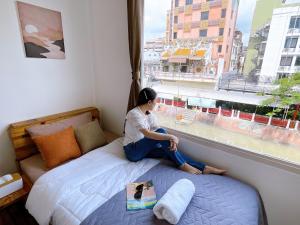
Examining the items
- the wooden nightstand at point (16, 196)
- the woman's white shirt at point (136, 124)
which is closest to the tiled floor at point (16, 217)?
the wooden nightstand at point (16, 196)

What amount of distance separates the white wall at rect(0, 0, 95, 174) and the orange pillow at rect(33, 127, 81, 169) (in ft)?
1.53

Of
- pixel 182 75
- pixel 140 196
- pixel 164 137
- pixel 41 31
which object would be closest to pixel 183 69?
pixel 182 75

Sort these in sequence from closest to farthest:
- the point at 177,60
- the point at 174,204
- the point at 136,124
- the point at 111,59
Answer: the point at 174,204
the point at 136,124
the point at 177,60
the point at 111,59

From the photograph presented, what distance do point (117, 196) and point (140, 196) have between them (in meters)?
0.16

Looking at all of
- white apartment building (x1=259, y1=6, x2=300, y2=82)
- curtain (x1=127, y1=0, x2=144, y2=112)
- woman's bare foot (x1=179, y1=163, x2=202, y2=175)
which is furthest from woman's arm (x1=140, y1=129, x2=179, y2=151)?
white apartment building (x1=259, y1=6, x2=300, y2=82)

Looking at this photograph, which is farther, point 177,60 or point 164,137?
point 177,60

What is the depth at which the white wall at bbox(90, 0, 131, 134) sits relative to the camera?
205cm

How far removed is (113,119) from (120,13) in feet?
4.55

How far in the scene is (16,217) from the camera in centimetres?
154

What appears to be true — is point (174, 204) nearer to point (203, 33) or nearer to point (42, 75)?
point (203, 33)

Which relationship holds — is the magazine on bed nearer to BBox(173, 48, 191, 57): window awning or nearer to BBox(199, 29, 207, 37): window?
BBox(173, 48, 191, 57): window awning

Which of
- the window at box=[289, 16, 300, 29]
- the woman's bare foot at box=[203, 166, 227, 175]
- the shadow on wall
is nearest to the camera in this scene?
the window at box=[289, 16, 300, 29]

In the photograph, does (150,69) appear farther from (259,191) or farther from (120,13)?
(259,191)

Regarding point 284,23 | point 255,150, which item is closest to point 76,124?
point 255,150
